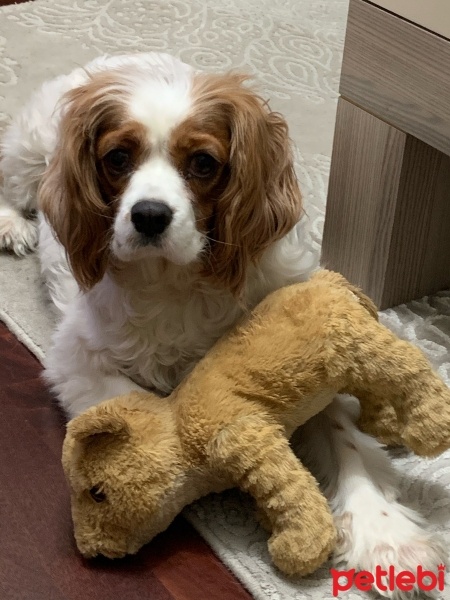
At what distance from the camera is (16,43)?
267cm

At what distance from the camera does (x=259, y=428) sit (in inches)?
44.4

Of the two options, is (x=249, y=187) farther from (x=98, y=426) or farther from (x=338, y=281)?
(x=98, y=426)

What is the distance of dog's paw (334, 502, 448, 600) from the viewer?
1.13 meters

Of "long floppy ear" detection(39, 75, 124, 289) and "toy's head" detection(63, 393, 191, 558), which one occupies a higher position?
"long floppy ear" detection(39, 75, 124, 289)

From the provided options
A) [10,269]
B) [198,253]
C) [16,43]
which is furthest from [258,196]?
[16,43]

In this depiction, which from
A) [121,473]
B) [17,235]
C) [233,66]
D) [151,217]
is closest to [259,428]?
[121,473]

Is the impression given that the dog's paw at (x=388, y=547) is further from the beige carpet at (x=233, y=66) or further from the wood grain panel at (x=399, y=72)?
the wood grain panel at (x=399, y=72)

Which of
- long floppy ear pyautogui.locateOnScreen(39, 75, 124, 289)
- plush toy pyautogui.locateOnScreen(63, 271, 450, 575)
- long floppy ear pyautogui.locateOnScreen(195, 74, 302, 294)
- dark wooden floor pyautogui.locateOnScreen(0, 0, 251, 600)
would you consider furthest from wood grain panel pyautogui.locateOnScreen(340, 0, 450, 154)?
dark wooden floor pyautogui.locateOnScreen(0, 0, 251, 600)

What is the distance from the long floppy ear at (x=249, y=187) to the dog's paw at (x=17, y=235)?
72 cm

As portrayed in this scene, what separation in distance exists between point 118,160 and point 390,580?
66 centimetres

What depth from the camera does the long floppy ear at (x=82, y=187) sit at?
1.20m

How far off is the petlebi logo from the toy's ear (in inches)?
13.9

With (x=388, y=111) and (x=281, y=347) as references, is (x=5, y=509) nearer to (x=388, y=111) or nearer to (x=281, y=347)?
(x=281, y=347)

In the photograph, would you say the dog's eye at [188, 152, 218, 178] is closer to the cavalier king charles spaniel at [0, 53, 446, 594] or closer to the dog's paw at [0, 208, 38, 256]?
the cavalier king charles spaniel at [0, 53, 446, 594]
